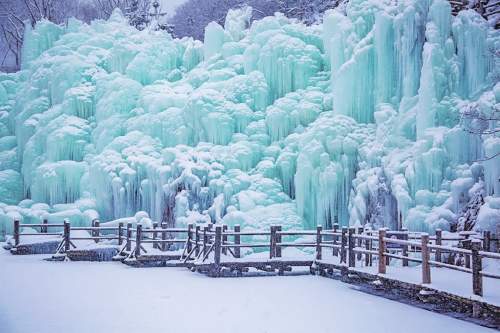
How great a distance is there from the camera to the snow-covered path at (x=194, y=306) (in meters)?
9.30

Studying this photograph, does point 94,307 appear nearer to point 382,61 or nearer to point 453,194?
point 453,194

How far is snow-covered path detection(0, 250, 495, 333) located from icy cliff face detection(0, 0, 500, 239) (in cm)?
502

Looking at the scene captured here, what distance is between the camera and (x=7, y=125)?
30.2 metres

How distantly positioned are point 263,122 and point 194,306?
1357 cm

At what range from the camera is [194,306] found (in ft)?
36.6

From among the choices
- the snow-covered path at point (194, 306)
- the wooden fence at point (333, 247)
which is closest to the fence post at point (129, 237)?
the wooden fence at point (333, 247)

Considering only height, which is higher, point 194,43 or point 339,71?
point 194,43

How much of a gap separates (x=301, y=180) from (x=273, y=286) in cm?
703

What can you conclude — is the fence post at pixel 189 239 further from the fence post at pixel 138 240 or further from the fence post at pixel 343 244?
the fence post at pixel 343 244

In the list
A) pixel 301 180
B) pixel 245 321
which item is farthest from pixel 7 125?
pixel 245 321

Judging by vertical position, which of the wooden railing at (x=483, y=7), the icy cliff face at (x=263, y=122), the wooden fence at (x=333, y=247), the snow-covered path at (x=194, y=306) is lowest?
the snow-covered path at (x=194, y=306)

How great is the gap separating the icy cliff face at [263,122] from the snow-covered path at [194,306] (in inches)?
198

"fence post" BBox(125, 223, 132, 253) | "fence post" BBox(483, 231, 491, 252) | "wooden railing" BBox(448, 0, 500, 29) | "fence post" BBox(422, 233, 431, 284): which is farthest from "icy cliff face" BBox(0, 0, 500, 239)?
"fence post" BBox(422, 233, 431, 284)

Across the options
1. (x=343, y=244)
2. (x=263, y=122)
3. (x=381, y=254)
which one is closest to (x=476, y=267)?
(x=381, y=254)
